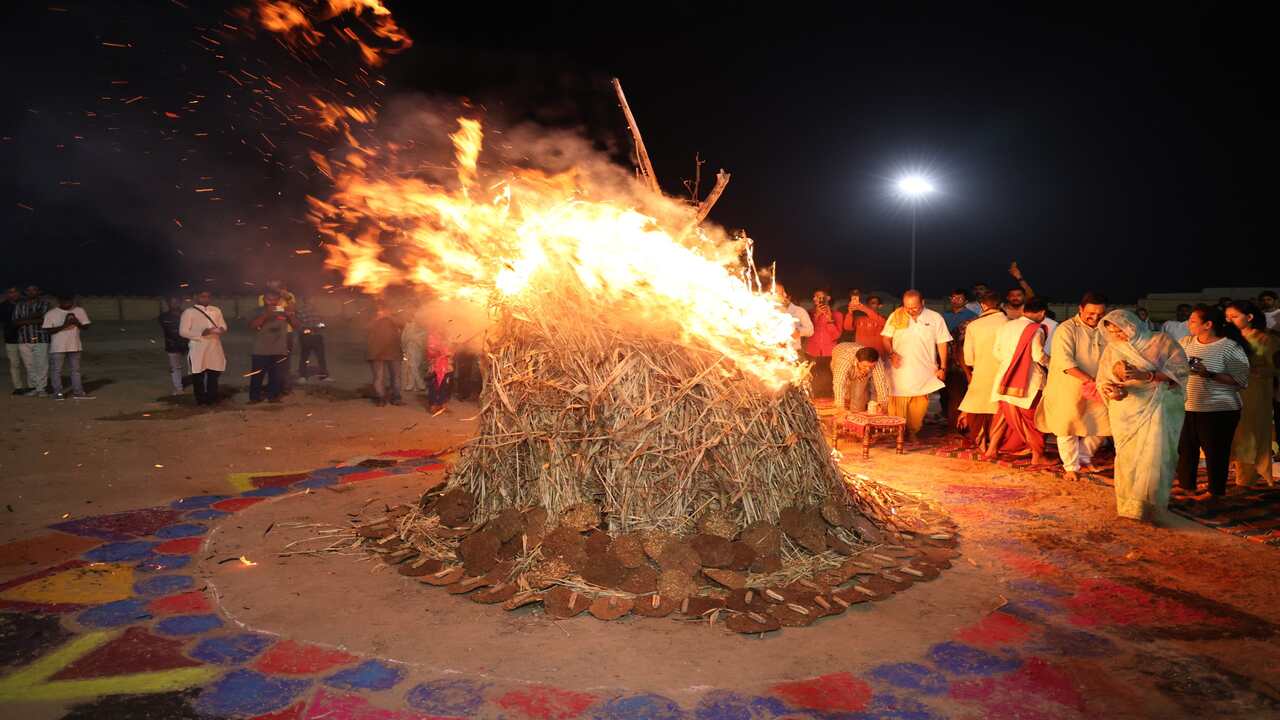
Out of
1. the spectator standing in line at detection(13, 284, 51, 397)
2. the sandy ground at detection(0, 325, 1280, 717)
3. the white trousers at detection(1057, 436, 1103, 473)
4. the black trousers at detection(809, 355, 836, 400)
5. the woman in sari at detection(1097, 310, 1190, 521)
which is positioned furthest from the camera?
the spectator standing in line at detection(13, 284, 51, 397)

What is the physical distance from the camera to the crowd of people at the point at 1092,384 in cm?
696

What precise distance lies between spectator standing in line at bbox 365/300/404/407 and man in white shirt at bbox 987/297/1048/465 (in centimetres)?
964

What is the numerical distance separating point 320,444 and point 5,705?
7001mm

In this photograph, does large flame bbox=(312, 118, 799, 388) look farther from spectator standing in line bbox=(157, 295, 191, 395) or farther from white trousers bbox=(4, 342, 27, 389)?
white trousers bbox=(4, 342, 27, 389)

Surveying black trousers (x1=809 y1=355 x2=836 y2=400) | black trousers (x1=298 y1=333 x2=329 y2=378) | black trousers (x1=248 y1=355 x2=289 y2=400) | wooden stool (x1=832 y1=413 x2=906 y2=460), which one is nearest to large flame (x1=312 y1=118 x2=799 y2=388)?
wooden stool (x1=832 y1=413 x2=906 y2=460)

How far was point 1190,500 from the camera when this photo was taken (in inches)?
296

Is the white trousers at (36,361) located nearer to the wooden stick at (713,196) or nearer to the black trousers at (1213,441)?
the wooden stick at (713,196)

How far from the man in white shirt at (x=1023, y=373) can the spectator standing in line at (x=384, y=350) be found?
964cm

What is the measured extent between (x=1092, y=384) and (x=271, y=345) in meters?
12.8

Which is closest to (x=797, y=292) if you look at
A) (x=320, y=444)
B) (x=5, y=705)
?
(x=320, y=444)

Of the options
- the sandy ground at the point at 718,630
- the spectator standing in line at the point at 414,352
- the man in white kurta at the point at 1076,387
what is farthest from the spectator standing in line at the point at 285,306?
the man in white kurta at the point at 1076,387

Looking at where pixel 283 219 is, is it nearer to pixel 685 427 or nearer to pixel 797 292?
pixel 797 292

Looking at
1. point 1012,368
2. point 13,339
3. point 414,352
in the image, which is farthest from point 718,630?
point 13,339

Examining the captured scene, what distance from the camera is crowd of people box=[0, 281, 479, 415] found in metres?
13.4
